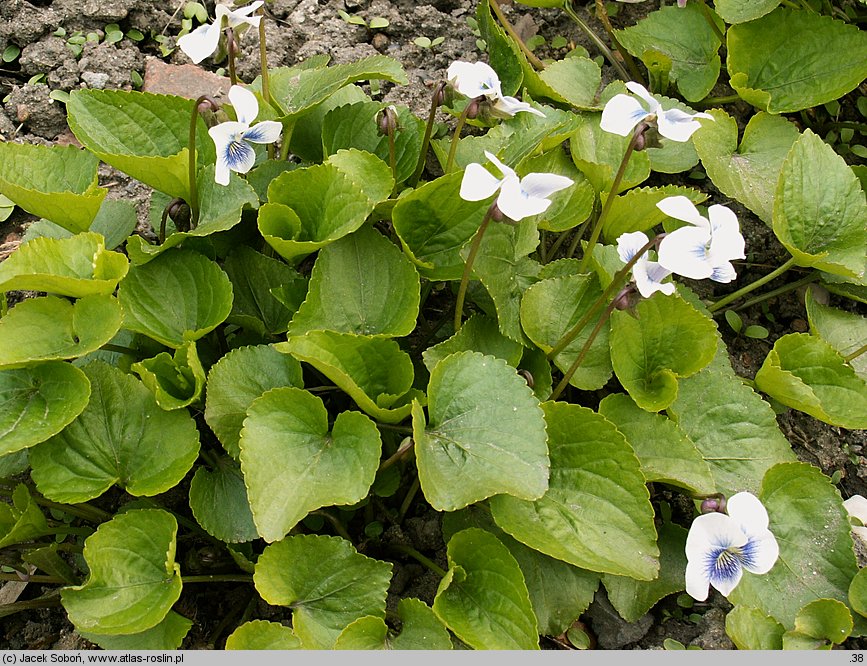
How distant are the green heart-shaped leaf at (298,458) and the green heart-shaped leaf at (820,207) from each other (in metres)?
1.21

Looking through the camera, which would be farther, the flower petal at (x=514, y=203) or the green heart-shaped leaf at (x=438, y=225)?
the green heart-shaped leaf at (x=438, y=225)

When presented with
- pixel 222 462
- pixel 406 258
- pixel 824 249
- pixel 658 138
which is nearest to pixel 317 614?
pixel 222 462

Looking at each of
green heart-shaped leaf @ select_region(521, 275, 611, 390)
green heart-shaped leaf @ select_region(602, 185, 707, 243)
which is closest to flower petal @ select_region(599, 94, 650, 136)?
green heart-shaped leaf @ select_region(602, 185, 707, 243)

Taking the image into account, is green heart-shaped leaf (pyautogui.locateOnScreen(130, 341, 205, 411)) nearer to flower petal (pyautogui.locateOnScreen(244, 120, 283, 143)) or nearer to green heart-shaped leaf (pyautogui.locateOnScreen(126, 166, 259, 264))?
green heart-shaped leaf (pyautogui.locateOnScreen(126, 166, 259, 264))

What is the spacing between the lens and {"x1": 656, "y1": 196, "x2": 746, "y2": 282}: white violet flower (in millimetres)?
1438

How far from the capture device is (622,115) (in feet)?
5.31

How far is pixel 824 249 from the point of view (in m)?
2.10

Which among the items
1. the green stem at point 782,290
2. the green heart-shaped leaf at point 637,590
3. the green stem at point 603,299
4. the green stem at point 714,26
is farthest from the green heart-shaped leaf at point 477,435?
the green stem at point 714,26

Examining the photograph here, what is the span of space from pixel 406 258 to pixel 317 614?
29.8 inches

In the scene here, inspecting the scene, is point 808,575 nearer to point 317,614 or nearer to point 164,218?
point 317,614

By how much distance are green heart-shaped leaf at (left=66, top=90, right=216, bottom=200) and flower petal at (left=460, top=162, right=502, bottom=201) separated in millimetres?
Result: 707

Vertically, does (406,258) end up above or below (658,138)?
below

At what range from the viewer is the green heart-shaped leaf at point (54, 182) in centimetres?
170

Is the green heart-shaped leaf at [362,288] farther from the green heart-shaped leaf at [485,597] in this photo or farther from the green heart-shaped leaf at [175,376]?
the green heart-shaped leaf at [485,597]
